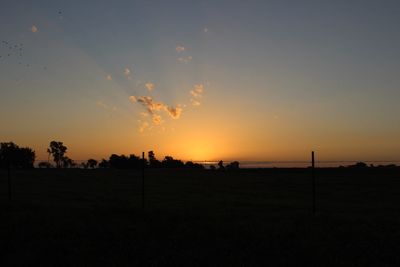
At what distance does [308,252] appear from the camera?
9312 millimetres

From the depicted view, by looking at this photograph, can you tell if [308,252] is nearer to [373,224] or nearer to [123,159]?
[373,224]

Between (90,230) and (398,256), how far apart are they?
8622 millimetres

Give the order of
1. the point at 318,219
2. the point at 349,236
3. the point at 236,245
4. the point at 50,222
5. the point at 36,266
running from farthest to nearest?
the point at 318,219
the point at 50,222
the point at 349,236
the point at 236,245
the point at 36,266

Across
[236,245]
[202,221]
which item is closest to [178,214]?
[202,221]

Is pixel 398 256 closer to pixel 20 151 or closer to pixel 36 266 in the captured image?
pixel 36 266

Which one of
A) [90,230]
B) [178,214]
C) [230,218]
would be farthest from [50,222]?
[230,218]

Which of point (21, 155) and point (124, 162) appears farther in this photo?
point (124, 162)

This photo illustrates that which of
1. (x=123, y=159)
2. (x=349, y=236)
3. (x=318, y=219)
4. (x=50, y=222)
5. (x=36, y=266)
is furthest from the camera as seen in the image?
(x=123, y=159)

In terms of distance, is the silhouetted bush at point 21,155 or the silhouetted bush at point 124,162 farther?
the silhouetted bush at point 124,162

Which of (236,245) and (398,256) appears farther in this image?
(236,245)

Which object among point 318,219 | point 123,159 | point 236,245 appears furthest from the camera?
point 123,159

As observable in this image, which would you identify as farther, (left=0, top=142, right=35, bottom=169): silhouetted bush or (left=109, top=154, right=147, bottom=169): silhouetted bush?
(left=109, top=154, right=147, bottom=169): silhouetted bush

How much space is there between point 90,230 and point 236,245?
4705 mm

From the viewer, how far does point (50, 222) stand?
1288 cm
